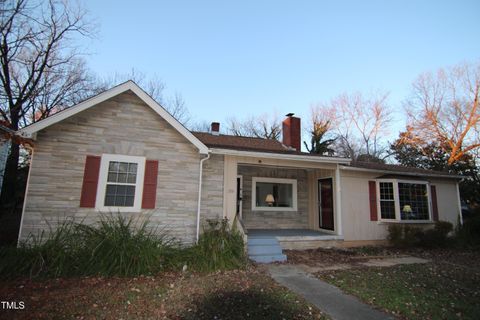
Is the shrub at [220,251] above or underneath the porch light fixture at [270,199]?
underneath

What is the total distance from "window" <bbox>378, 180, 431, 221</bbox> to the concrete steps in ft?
17.2

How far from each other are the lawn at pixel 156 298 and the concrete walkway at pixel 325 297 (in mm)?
257

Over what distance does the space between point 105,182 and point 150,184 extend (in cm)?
119

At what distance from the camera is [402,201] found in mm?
9969

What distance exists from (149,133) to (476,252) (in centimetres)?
1259

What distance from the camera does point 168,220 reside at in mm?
7098

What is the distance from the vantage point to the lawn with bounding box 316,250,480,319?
3.88m

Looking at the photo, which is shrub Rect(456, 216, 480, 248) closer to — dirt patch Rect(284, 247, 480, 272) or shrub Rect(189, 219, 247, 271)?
dirt patch Rect(284, 247, 480, 272)

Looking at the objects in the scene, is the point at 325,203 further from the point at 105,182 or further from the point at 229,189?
the point at 105,182

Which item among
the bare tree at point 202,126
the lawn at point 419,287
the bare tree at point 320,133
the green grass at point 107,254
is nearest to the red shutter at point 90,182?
the green grass at point 107,254

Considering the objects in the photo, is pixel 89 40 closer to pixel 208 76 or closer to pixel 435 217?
pixel 208 76

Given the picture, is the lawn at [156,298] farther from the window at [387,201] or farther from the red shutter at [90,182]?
the window at [387,201]

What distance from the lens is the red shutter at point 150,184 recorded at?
696 centimetres

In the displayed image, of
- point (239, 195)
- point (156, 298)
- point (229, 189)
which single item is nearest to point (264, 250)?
point (229, 189)
